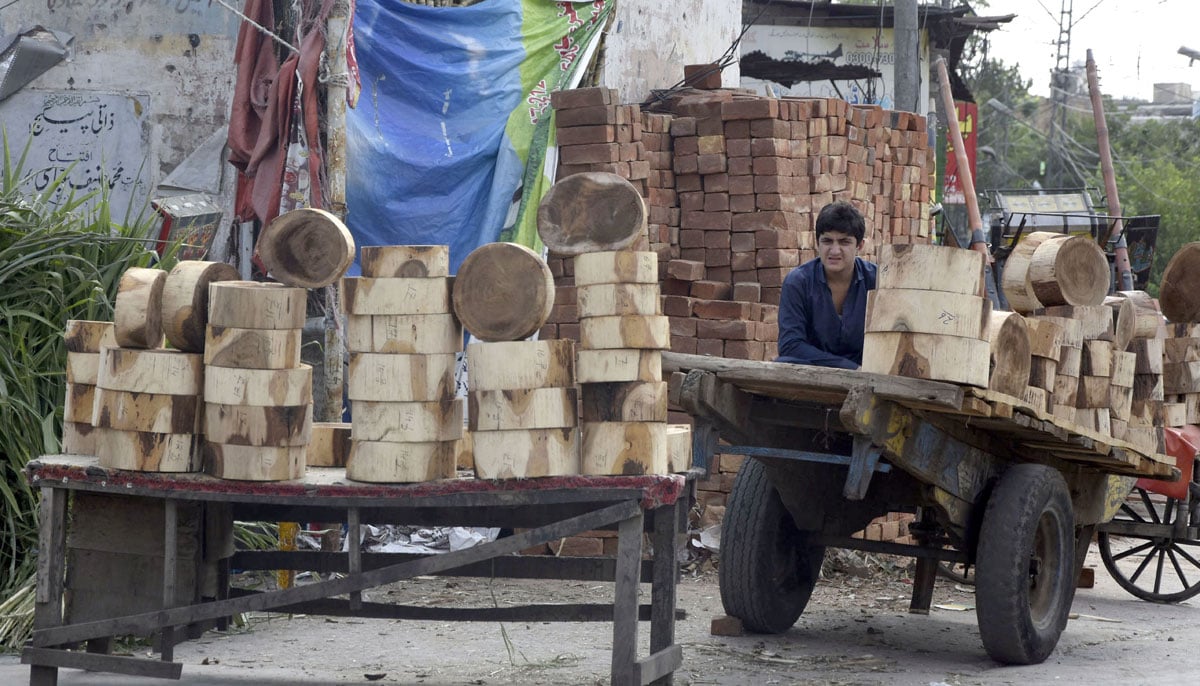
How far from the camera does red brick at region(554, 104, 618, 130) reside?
300 inches

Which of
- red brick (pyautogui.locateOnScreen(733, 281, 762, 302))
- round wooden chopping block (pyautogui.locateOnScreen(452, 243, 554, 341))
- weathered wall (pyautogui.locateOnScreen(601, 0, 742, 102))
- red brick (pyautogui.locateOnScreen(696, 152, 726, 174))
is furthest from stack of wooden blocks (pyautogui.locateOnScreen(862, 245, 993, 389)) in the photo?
weathered wall (pyautogui.locateOnScreen(601, 0, 742, 102))

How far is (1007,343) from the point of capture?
215 inches

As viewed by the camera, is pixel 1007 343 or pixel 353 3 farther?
pixel 353 3

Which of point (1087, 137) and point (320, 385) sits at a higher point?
point (1087, 137)

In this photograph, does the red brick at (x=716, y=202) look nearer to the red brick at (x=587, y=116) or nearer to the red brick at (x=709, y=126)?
the red brick at (x=709, y=126)

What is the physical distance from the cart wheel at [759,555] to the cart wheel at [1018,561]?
96cm

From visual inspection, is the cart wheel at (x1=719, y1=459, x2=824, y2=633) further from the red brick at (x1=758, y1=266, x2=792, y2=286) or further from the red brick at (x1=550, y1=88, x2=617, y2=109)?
the red brick at (x1=550, y1=88, x2=617, y2=109)

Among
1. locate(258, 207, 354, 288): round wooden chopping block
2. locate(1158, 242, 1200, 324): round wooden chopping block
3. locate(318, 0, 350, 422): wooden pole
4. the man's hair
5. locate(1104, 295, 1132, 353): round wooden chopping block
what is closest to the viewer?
locate(258, 207, 354, 288): round wooden chopping block

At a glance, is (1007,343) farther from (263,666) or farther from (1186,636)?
(263,666)

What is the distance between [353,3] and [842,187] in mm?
3152

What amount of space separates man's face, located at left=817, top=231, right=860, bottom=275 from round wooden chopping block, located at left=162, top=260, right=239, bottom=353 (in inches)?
99.6

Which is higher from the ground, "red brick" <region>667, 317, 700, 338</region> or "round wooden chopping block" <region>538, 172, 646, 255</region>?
"round wooden chopping block" <region>538, 172, 646, 255</region>

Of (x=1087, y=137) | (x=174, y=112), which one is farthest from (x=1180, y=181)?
(x=174, y=112)

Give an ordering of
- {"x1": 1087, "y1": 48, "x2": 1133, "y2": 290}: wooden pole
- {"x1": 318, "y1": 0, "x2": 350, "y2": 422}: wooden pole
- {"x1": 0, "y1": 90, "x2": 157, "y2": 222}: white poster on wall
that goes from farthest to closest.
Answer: {"x1": 1087, "y1": 48, "x2": 1133, "y2": 290}: wooden pole, {"x1": 0, "y1": 90, "x2": 157, "y2": 222}: white poster on wall, {"x1": 318, "y1": 0, "x2": 350, "y2": 422}: wooden pole
